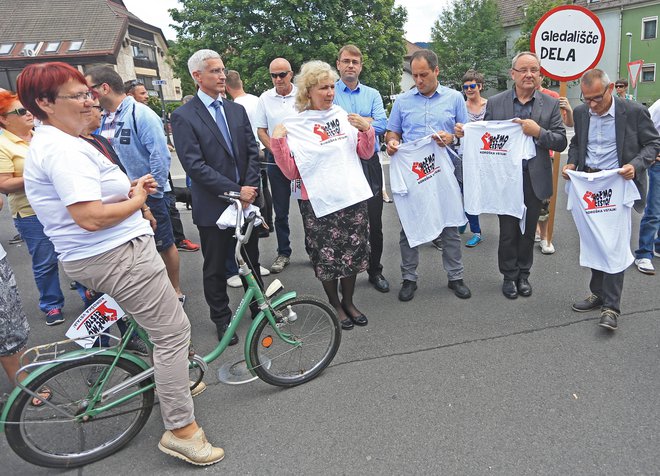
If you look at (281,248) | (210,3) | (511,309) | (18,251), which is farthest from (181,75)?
(511,309)

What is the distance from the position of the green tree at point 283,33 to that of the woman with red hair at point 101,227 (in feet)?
89.4

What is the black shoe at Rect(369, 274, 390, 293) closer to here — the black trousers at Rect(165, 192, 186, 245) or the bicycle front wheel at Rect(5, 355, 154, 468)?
the bicycle front wheel at Rect(5, 355, 154, 468)

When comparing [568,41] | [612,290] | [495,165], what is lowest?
[612,290]

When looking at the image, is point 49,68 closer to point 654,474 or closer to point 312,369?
point 312,369

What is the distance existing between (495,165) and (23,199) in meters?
4.10

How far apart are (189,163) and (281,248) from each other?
7.75ft

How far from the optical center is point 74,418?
246 cm

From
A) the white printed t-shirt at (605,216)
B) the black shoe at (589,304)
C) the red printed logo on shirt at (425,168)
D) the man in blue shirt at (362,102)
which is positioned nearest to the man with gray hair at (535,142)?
the white printed t-shirt at (605,216)

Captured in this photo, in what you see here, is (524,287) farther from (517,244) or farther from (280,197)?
(280,197)

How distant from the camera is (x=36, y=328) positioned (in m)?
4.23

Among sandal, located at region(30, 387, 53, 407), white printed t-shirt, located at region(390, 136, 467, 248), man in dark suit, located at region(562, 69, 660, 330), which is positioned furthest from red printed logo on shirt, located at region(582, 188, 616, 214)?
sandal, located at region(30, 387, 53, 407)

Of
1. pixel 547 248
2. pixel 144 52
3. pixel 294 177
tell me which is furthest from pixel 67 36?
pixel 547 248

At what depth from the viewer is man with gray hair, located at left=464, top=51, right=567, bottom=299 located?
3898 mm

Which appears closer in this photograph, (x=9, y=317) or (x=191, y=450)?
(x=191, y=450)
